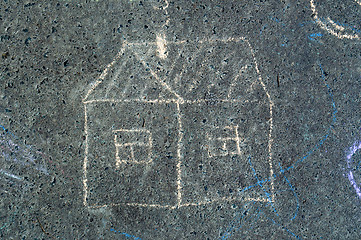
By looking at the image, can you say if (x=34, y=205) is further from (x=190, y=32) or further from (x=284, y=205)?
(x=284, y=205)

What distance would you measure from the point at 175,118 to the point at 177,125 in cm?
6

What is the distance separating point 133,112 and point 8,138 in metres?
0.95

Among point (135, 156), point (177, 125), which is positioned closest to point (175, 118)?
point (177, 125)

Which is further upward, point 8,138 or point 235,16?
point 235,16

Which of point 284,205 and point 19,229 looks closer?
point 19,229

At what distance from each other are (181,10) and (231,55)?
0.52 metres

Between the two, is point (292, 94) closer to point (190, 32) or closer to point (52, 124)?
point (190, 32)

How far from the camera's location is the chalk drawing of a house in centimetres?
209

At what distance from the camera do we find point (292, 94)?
2.20 meters

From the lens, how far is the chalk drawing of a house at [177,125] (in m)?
2.09

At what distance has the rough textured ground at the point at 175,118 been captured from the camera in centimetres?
207

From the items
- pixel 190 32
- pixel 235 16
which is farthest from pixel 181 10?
pixel 235 16

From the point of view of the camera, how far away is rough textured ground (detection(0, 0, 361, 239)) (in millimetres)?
2070

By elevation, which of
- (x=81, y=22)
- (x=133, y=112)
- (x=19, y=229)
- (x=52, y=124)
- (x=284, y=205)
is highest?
(x=81, y=22)
